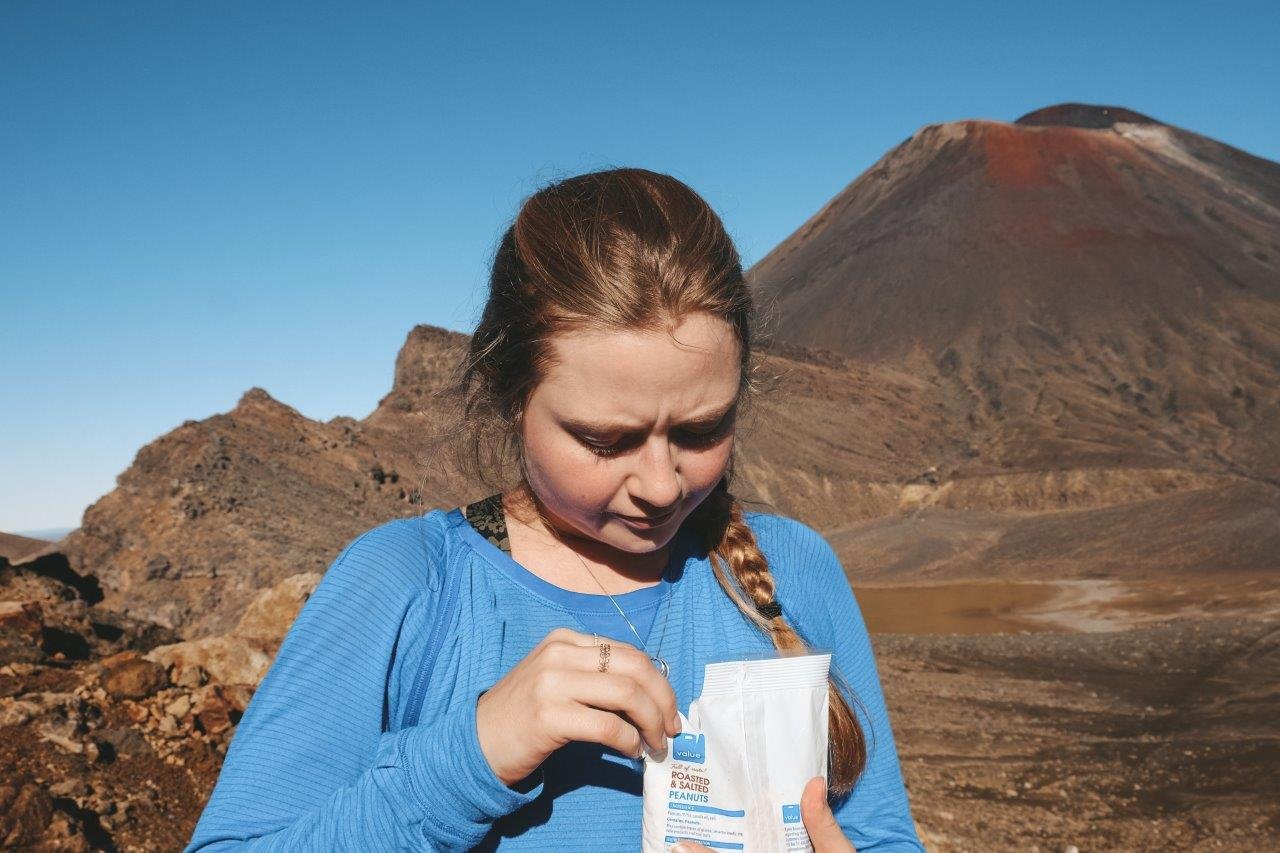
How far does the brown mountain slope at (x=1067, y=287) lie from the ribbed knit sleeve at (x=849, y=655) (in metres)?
30.1

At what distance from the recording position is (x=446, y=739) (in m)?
1.09

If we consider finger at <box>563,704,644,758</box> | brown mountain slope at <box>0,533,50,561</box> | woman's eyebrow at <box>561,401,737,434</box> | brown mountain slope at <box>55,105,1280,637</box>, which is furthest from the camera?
brown mountain slope at <box>0,533,50,561</box>

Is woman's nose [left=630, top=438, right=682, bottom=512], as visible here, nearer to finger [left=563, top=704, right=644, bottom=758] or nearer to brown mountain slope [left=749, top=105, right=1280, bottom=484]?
finger [left=563, top=704, right=644, bottom=758]

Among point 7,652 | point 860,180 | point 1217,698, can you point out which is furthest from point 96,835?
point 860,180

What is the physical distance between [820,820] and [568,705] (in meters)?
0.33

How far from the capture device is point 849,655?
4.76 ft

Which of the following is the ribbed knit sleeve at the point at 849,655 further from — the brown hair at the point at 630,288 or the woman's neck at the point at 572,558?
the woman's neck at the point at 572,558

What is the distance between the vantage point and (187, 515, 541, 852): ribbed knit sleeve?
42.6 inches

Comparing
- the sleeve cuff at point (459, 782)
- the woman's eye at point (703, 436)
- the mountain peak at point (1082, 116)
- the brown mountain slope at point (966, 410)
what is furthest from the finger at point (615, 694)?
the mountain peak at point (1082, 116)

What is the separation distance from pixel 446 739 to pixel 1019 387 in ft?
134

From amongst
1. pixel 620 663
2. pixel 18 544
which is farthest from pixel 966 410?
pixel 620 663

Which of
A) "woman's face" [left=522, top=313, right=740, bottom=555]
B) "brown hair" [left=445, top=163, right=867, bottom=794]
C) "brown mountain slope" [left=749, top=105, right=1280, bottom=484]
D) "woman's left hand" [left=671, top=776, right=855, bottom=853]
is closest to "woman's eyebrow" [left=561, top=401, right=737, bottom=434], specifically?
"woman's face" [left=522, top=313, right=740, bottom=555]

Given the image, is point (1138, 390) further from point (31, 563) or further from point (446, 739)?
point (446, 739)

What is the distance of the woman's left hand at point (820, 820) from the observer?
1.12m
